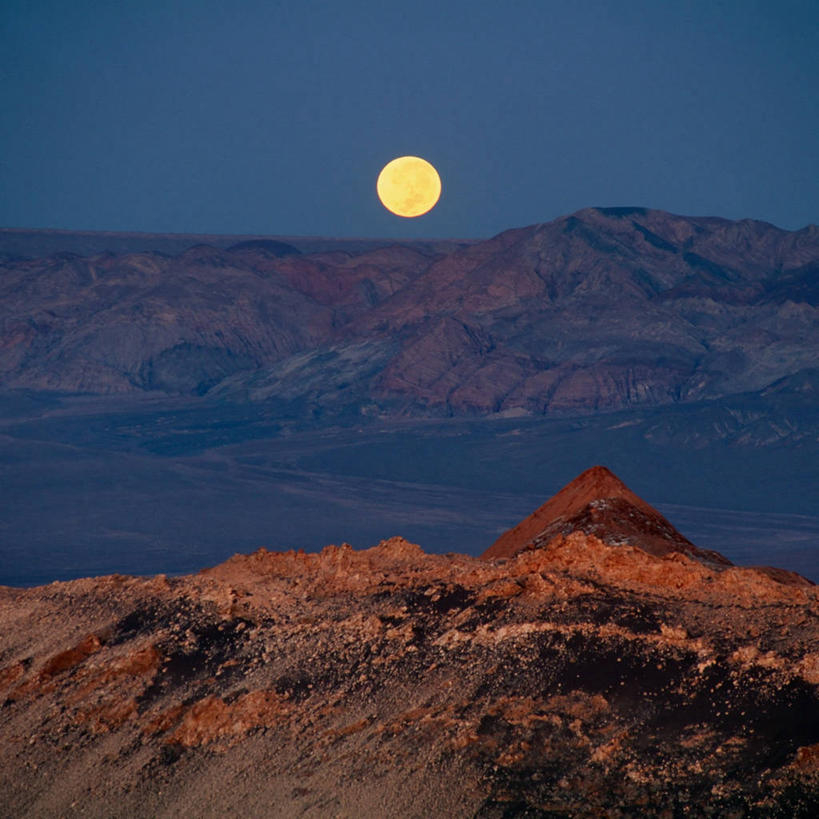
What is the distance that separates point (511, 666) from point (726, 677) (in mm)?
1492

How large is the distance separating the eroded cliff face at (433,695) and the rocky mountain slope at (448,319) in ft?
280

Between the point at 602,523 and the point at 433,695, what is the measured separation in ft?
16.7

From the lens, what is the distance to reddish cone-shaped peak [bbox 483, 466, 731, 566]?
1193cm

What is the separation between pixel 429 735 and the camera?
23.7 ft

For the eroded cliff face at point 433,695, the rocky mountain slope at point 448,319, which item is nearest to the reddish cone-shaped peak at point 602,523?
the eroded cliff face at point 433,695

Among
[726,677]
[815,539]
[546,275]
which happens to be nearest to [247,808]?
[726,677]

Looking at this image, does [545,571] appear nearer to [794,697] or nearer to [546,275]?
[794,697]

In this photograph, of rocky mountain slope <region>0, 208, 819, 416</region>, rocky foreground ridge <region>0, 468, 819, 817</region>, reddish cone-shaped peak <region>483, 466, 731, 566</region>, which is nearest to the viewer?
rocky foreground ridge <region>0, 468, 819, 817</region>

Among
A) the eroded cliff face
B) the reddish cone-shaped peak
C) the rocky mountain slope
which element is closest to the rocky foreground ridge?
the eroded cliff face

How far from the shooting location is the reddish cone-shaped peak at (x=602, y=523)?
11930 mm

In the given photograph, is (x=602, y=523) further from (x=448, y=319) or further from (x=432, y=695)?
(x=448, y=319)

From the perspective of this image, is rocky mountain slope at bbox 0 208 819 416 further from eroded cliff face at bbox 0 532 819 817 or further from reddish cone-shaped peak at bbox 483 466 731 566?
eroded cliff face at bbox 0 532 819 817

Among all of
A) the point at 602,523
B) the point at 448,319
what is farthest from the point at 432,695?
the point at 448,319

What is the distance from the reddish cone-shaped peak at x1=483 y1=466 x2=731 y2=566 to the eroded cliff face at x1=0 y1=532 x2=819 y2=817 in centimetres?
168
